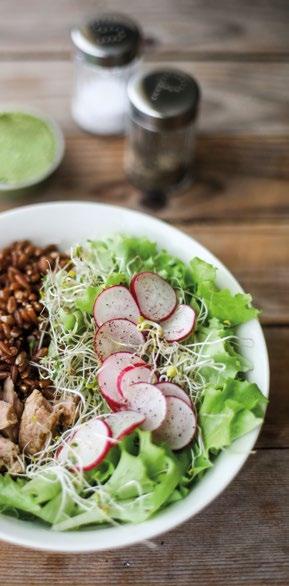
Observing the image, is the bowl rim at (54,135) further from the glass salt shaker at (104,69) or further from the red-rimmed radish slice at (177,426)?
the red-rimmed radish slice at (177,426)

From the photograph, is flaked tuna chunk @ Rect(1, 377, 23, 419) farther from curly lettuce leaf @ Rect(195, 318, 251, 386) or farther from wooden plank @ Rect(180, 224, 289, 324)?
wooden plank @ Rect(180, 224, 289, 324)

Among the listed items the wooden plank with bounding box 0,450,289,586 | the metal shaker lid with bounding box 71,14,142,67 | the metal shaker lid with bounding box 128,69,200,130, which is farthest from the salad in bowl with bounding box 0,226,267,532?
the metal shaker lid with bounding box 71,14,142,67

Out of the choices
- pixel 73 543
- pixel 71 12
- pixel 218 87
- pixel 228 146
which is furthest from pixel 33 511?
pixel 71 12

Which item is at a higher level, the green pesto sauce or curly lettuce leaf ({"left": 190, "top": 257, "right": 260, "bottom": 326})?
curly lettuce leaf ({"left": 190, "top": 257, "right": 260, "bottom": 326})

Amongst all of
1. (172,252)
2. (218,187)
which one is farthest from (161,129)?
(172,252)

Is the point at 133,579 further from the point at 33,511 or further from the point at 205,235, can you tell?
the point at 205,235
